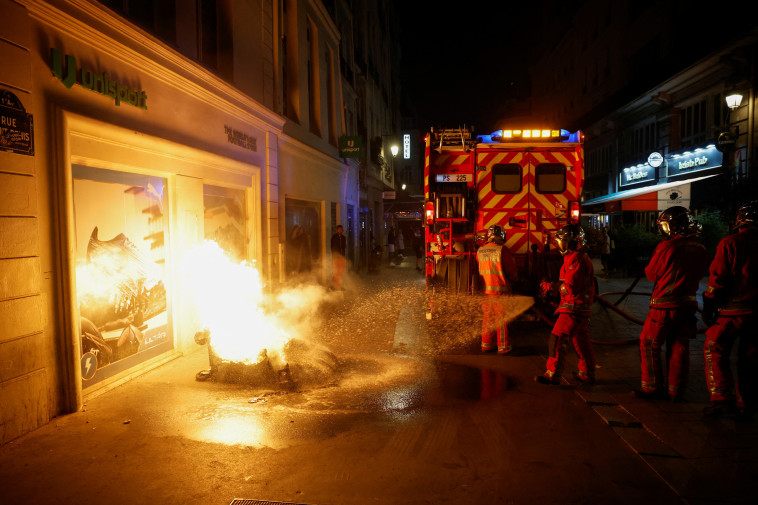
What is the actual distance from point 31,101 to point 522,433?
5531mm

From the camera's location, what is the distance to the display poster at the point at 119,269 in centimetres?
541

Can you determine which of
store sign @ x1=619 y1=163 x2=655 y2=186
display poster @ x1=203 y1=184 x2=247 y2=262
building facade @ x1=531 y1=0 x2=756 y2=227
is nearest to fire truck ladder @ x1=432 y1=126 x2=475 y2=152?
display poster @ x1=203 y1=184 x2=247 y2=262

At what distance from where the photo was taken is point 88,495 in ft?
11.4

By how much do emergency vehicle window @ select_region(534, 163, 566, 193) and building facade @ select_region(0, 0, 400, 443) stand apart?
5629 millimetres

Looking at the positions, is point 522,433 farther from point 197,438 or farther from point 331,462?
point 197,438

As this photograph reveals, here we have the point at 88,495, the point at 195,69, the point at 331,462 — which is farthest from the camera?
the point at 195,69

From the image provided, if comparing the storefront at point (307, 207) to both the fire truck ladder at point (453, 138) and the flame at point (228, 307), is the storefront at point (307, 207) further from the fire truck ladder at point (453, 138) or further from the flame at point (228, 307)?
the fire truck ladder at point (453, 138)

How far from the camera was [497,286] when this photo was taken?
23.6 feet

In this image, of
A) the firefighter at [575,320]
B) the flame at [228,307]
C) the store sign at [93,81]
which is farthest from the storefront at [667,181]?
the store sign at [93,81]

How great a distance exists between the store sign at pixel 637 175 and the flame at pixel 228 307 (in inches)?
770

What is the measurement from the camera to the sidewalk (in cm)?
359

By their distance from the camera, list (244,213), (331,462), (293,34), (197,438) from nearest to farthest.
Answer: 1. (331,462)
2. (197,438)
3. (244,213)
4. (293,34)

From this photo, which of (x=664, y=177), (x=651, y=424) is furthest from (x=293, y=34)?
(x=664, y=177)

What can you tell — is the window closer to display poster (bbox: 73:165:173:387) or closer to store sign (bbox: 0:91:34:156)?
display poster (bbox: 73:165:173:387)
